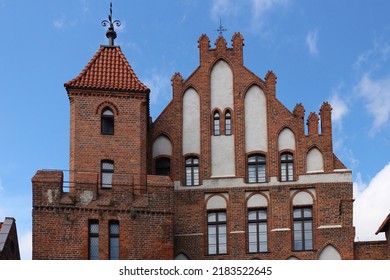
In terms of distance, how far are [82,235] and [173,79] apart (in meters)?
7.18

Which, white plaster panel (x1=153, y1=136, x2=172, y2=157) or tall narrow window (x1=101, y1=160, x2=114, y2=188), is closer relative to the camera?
tall narrow window (x1=101, y1=160, x2=114, y2=188)

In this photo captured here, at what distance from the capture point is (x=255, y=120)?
36.9m

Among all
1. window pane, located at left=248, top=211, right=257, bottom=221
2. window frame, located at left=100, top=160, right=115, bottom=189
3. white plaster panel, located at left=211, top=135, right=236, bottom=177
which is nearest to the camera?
window frame, located at left=100, top=160, right=115, bottom=189

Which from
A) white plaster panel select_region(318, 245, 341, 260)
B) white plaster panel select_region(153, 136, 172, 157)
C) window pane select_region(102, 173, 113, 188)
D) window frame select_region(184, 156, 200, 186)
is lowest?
white plaster panel select_region(318, 245, 341, 260)

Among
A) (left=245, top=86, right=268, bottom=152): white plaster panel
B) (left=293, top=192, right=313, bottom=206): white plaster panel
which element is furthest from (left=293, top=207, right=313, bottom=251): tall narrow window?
(left=245, top=86, right=268, bottom=152): white plaster panel

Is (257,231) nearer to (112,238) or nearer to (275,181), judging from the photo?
(275,181)

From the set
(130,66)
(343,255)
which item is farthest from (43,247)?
(343,255)

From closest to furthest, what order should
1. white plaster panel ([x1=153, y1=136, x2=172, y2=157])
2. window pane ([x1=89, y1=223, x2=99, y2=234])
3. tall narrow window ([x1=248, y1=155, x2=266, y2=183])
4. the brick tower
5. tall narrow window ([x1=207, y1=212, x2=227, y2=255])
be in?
the brick tower
window pane ([x1=89, y1=223, x2=99, y2=234])
tall narrow window ([x1=207, y1=212, x2=227, y2=255])
tall narrow window ([x1=248, y1=155, x2=266, y2=183])
white plaster panel ([x1=153, y1=136, x2=172, y2=157])

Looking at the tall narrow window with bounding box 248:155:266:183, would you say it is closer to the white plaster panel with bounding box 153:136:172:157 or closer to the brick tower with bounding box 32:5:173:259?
the white plaster panel with bounding box 153:136:172:157

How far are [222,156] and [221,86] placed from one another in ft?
8.28

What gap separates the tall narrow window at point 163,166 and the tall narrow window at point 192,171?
645mm

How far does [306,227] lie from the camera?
117 feet

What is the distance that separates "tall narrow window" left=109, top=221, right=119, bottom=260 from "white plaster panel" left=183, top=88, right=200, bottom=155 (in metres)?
4.46

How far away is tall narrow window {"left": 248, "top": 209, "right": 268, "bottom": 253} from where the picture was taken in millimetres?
35531
